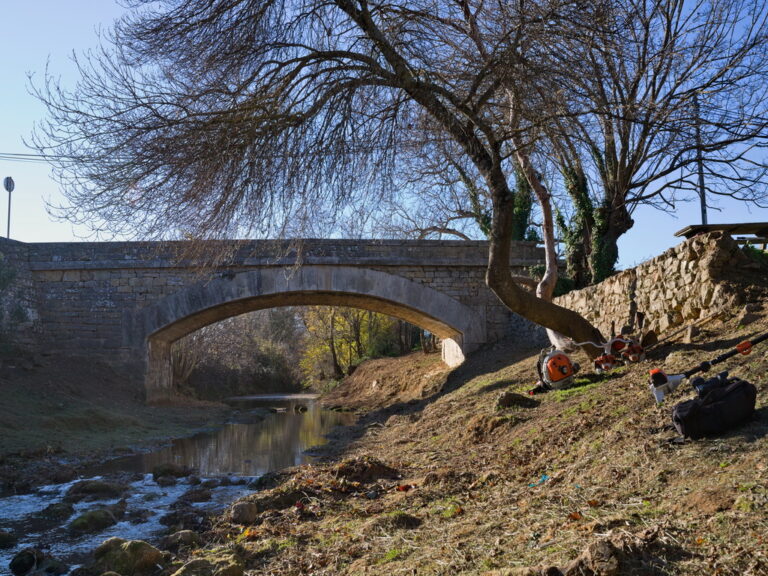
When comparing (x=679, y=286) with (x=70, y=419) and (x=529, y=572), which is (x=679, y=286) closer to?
(x=529, y=572)

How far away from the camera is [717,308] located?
23.7 feet

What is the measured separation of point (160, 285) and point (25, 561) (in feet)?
38.1

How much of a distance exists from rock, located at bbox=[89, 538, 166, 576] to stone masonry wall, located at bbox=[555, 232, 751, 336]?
606 centimetres

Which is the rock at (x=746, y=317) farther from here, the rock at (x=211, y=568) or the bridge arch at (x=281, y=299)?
the bridge arch at (x=281, y=299)

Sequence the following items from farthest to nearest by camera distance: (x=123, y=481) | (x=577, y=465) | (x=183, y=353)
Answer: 1. (x=183, y=353)
2. (x=123, y=481)
3. (x=577, y=465)

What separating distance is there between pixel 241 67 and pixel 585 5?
3.38m

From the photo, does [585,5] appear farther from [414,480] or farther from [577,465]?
[414,480]

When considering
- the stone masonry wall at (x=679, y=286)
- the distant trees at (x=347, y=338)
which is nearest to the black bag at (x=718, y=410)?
the stone masonry wall at (x=679, y=286)

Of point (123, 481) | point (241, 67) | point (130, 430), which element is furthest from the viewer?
point (130, 430)

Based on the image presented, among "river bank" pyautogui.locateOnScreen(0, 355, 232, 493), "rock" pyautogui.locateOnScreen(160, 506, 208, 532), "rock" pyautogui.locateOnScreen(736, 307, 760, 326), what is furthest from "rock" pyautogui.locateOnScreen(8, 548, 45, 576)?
"rock" pyautogui.locateOnScreen(736, 307, 760, 326)

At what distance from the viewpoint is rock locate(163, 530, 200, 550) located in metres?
5.12

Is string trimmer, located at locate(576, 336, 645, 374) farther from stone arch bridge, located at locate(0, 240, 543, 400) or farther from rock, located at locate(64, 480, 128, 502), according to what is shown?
stone arch bridge, located at locate(0, 240, 543, 400)

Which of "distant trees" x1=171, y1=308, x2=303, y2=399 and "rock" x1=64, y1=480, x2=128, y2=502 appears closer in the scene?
"rock" x1=64, y1=480, x2=128, y2=502

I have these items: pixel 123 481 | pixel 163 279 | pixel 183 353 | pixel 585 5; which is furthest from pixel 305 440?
pixel 183 353
